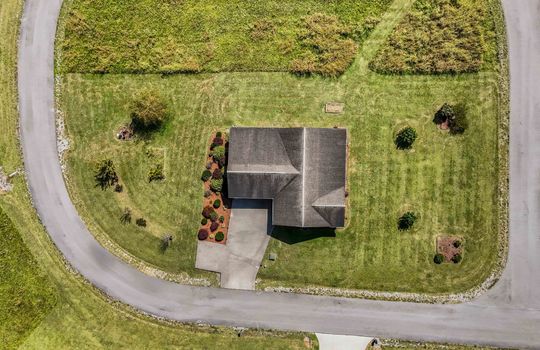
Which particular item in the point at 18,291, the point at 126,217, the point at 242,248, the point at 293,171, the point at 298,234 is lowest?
the point at 18,291

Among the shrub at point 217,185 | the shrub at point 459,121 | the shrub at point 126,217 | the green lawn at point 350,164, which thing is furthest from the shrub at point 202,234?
the shrub at point 459,121

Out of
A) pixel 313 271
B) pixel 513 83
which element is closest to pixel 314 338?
pixel 313 271

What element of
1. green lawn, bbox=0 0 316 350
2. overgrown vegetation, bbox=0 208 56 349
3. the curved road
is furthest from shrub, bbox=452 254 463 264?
overgrown vegetation, bbox=0 208 56 349

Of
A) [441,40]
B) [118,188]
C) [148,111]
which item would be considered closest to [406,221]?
[441,40]

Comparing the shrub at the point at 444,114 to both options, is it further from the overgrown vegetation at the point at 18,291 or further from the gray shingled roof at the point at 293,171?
the overgrown vegetation at the point at 18,291

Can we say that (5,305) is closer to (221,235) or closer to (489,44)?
(221,235)

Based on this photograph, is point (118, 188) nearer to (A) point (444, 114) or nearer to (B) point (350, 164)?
(B) point (350, 164)
